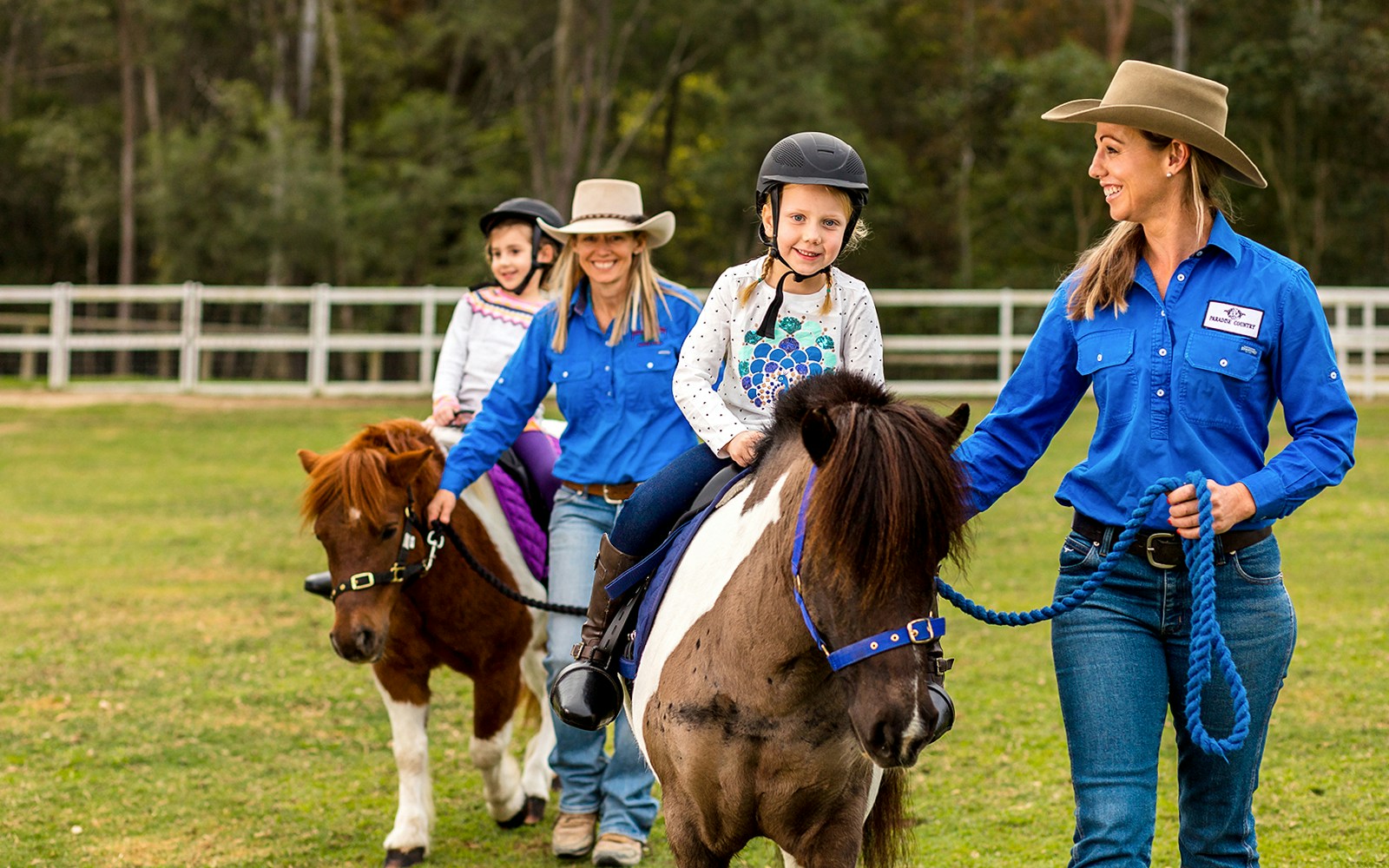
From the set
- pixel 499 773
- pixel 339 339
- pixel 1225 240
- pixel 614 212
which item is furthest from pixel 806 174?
pixel 339 339

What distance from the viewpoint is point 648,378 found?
16.7ft

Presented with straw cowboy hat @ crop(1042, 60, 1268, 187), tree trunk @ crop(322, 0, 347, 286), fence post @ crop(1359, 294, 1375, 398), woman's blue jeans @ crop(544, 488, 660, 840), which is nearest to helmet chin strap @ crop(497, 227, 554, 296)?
woman's blue jeans @ crop(544, 488, 660, 840)

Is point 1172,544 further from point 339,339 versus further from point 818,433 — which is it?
point 339,339

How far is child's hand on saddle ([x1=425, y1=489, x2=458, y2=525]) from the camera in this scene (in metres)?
5.29

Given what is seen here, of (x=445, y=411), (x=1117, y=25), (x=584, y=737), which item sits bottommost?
(x=584, y=737)

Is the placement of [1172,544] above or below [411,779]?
above

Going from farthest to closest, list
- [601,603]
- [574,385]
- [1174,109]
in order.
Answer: [574,385], [601,603], [1174,109]

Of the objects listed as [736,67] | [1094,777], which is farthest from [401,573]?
[736,67]

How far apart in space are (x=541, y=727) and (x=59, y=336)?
2040cm

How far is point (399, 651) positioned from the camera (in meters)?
5.61

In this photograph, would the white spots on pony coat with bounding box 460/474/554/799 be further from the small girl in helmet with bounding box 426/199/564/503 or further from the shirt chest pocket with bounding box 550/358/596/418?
the shirt chest pocket with bounding box 550/358/596/418

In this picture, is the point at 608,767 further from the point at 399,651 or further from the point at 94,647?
the point at 94,647

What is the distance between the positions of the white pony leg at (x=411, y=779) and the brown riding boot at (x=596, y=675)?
1.63 m

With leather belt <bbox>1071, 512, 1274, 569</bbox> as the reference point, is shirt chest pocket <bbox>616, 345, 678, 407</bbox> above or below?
above
